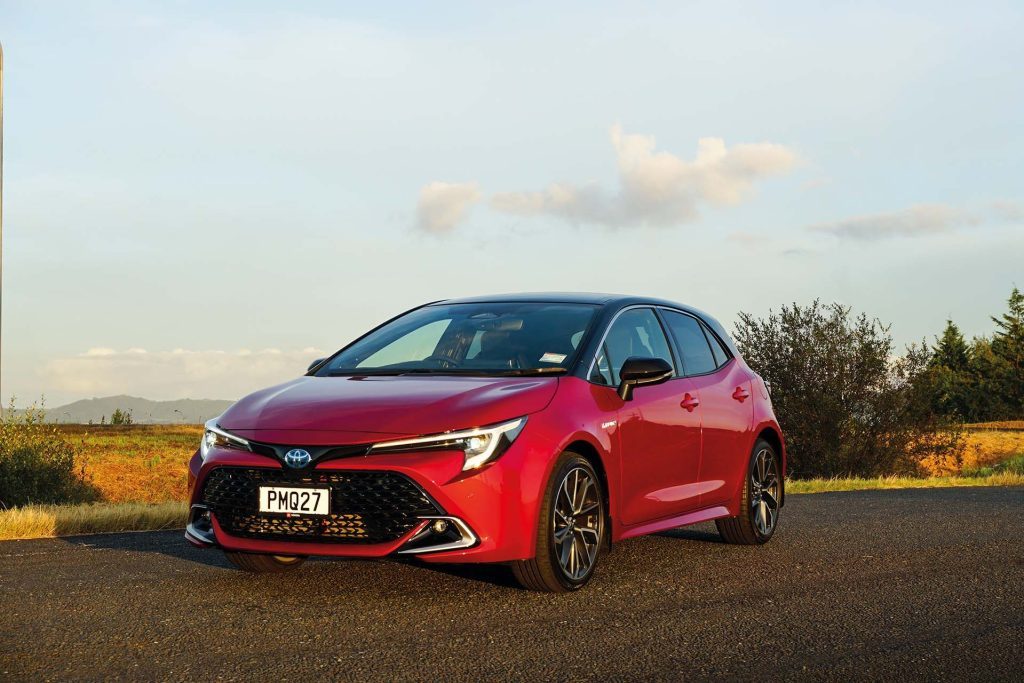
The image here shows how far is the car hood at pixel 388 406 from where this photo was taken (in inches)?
239

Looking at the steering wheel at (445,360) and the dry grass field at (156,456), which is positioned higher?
the steering wheel at (445,360)

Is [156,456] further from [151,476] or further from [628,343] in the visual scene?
[628,343]

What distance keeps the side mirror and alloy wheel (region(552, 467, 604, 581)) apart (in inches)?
27.1

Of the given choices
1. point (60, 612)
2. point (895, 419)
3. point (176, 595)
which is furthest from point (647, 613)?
point (895, 419)

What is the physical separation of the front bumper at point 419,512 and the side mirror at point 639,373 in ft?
3.80

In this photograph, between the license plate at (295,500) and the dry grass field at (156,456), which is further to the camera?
the dry grass field at (156,456)

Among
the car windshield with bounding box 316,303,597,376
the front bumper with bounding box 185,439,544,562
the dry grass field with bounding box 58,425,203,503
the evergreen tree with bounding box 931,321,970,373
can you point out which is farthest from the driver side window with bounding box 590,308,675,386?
the evergreen tree with bounding box 931,321,970,373

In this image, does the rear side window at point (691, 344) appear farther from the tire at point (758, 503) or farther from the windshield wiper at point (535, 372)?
the windshield wiper at point (535, 372)

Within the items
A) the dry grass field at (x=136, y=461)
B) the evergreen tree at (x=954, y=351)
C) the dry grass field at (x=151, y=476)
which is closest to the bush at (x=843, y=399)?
the dry grass field at (x=151, y=476)

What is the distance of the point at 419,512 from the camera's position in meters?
5.96

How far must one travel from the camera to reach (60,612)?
233 inches

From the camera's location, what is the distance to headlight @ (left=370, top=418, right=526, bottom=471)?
236 inches

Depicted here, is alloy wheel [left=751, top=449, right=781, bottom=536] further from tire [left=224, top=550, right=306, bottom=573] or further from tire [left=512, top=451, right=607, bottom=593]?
tire [left=224, top=550, right=306, bottom=573]

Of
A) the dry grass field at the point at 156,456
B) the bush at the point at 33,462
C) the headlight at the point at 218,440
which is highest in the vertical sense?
the headlight at the point at 218,440
